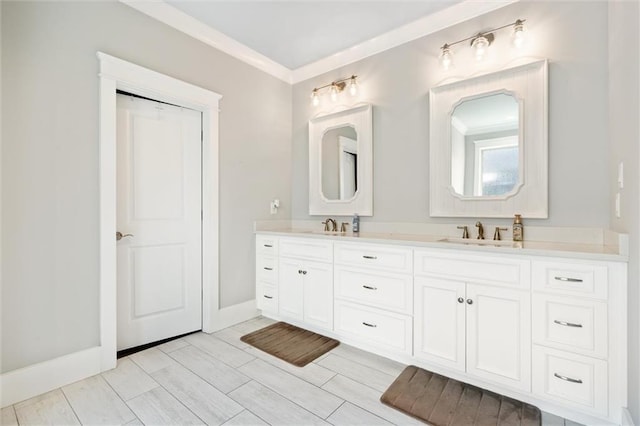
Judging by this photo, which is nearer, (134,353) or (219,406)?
(219,406)

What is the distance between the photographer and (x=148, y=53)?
2.35 meters

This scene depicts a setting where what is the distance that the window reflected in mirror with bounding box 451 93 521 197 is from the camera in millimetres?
2189

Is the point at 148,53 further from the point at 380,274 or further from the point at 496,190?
the point at 496,190

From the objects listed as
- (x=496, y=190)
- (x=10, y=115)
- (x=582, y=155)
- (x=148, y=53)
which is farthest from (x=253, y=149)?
(x=582, y=155)

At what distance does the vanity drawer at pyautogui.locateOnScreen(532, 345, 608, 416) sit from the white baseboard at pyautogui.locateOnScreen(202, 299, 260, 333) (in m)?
2.40

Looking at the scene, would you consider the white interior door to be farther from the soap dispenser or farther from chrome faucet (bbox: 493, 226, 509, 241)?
the soap dispenser

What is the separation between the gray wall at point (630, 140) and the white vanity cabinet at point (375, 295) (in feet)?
3.56

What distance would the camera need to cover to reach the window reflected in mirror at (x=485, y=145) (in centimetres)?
219

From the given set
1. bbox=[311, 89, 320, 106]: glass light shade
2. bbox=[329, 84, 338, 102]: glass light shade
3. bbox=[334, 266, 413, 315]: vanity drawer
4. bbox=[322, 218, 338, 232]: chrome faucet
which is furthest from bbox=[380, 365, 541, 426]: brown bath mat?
bbox=[311, 89, 320, 106]: glass light shade

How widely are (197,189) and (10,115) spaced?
50.8 inches

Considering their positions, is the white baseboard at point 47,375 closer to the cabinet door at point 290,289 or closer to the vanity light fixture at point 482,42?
the cabinet door at point 290,289

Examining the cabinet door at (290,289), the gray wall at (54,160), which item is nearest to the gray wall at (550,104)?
the cabinet door at (290,289)

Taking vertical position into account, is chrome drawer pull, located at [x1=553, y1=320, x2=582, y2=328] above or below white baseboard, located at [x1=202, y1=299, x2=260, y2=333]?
above

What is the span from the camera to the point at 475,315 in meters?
1.85
